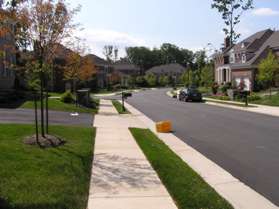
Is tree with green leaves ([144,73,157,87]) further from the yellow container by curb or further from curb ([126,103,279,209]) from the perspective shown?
curb ([126,103,279,209])

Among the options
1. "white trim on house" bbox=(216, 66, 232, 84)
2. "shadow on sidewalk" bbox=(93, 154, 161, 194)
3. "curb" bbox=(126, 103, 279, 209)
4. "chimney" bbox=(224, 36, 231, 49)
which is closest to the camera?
"curb" bbox=(126, 103, 279, 209)

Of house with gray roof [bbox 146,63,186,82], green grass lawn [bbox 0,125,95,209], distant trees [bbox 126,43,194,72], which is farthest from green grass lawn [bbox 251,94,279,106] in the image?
distant trees [bbox 126,43,194,72]

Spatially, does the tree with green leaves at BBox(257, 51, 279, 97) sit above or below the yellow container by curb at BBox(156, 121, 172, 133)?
above

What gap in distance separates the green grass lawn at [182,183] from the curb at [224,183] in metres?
0.21

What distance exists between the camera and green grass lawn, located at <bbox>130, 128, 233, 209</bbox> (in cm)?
805

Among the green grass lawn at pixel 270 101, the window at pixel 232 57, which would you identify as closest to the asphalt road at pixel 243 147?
the green grass lawn at pixel 270 101

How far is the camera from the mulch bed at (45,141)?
13.2 metres

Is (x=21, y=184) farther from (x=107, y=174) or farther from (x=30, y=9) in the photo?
(x=30, y=9)

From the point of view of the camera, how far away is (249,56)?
68.6m

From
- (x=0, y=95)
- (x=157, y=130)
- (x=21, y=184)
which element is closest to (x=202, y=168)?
(x=21, y=184)

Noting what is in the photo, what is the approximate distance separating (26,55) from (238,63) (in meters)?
59.0

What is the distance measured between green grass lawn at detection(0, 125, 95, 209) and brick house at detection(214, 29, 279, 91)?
2085 inches

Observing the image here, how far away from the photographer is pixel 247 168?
11930mm

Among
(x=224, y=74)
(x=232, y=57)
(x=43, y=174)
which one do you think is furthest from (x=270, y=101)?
(x=224, y=74)
